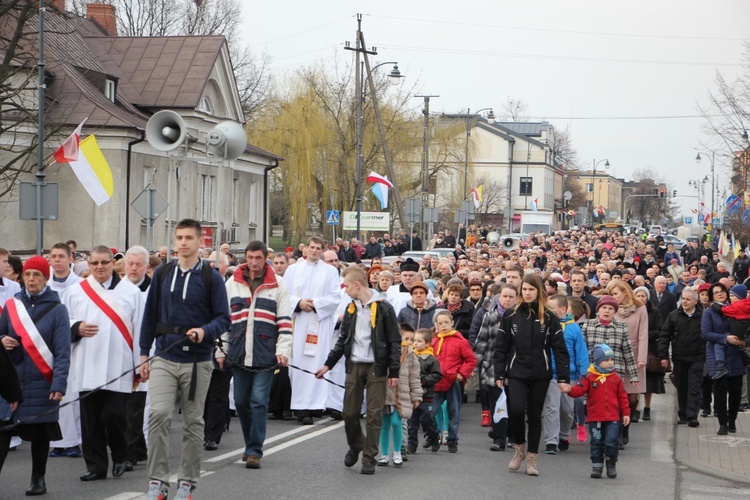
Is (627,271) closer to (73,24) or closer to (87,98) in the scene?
(87,98)

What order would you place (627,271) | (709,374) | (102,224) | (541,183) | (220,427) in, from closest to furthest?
(220,427), (709,374), (627,271), (102,224), (541,183)

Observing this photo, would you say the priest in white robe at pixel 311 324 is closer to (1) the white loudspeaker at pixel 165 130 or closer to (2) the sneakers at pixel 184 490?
(1) the white loudspeaker at pixel 165 130

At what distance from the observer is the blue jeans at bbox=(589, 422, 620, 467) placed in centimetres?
1051

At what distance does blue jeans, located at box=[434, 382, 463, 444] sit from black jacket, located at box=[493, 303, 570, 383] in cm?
156

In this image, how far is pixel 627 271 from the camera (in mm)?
22828

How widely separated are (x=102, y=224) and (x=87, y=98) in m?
3.91

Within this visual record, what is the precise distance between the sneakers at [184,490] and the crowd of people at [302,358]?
1cm

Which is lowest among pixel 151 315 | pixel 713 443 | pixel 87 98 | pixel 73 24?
pixel 713 443

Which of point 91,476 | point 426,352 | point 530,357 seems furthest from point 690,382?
point 91,476

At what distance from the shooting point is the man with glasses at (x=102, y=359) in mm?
9484

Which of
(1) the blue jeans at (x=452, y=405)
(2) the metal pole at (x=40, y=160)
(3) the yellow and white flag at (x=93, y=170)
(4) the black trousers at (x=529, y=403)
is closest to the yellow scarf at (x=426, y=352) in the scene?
(1) the blue jeans at (x=452, y=405)

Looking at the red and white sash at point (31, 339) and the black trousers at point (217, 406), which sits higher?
the red and white sash at point (31, 339)

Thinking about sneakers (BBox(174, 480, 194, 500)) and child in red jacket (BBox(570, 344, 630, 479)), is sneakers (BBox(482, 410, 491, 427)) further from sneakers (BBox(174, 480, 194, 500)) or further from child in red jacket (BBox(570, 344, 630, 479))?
sneakers (BBox(174, 480, 194, 500))

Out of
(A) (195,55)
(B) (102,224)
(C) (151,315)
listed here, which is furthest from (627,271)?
(A) (195,55)
